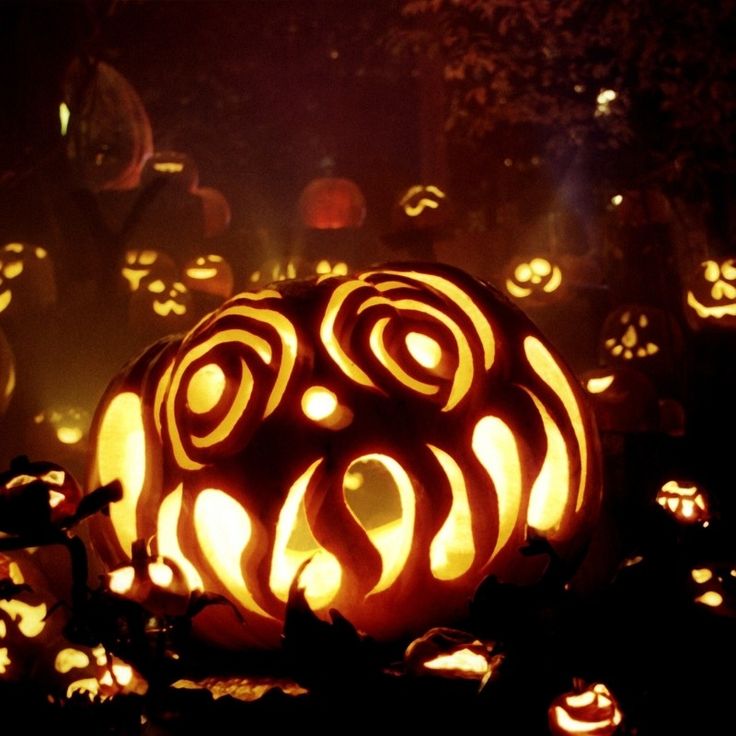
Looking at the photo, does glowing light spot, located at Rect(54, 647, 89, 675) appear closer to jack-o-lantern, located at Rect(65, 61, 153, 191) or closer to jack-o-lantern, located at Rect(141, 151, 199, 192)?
jack-o-lantern, located at Rect(65, 61, 153, 191)

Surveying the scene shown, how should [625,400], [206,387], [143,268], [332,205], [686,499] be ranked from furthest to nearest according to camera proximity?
1. [332,205]
2. [143,268]
3. [625,400]
4. [686,499]
5. [206,387]

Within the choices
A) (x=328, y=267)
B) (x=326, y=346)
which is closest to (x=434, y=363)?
(x=326, y=346)

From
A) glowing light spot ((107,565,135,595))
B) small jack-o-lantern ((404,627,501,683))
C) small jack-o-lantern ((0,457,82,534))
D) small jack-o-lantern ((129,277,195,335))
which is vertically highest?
small jack-o-lantern ((129,277,195,335))

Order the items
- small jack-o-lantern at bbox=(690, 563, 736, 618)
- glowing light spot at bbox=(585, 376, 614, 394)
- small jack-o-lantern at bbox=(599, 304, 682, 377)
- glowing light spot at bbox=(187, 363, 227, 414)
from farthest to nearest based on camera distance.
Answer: small jack-o-lantern at bbox=(599, 304, 682, 377) → glowing light spot at bbox=(585, 376, 614, 394) → small jack-o-lantern at bbox=(690, 563, 736, 618) → glowing light spot at bbox=(187, 363, 227, 414)

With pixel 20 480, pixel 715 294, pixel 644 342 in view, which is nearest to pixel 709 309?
pixel 715 294

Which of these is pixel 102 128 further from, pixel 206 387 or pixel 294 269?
pixel 206 387

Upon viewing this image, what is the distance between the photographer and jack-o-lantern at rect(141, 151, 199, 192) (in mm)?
6031

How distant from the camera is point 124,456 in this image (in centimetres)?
237

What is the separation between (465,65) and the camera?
651 cm

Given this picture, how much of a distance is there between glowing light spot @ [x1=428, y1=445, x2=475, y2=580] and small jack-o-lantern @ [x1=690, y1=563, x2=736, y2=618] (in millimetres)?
784

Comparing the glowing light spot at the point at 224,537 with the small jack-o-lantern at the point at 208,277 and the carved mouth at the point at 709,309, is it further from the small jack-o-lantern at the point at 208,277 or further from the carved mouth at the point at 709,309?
the carved mouth at the point at 709,309

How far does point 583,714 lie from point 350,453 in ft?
2.47

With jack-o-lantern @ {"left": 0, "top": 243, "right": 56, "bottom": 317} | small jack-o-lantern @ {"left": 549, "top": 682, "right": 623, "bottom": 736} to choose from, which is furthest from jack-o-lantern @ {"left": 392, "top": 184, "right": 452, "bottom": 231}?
small jack-o-lantern @ {"left": 549, "top": 682, "right": 623, "bottom": 736}

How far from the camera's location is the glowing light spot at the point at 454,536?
2102mm
